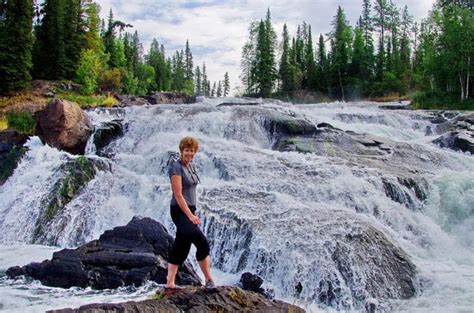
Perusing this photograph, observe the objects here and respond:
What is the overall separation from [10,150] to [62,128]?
2068mm

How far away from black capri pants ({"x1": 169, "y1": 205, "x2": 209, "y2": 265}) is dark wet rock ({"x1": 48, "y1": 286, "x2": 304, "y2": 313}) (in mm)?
545

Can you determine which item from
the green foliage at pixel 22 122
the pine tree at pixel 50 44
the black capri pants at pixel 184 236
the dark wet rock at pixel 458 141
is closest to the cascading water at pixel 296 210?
the dark wet rock at pixel 458 141

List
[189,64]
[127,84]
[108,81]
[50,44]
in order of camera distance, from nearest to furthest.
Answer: [50,44] → [108,81] → [127,84] → [189,64]

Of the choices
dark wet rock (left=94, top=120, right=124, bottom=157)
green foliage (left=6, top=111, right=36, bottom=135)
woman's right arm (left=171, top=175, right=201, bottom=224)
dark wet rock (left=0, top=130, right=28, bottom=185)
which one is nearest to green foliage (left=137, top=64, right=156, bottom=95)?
green foliage (left=6, top=111, right=36, bottom=135)

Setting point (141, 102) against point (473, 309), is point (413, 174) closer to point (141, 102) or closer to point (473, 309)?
point (473, 309)

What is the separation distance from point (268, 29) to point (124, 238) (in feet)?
226

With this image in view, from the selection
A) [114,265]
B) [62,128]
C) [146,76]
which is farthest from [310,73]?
[114,265]

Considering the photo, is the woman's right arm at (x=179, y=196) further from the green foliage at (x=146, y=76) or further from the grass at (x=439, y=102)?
the green foliage at (x=146, y=76)

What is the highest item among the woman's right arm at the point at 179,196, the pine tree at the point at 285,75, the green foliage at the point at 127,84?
the pine tree at the point at 285,75

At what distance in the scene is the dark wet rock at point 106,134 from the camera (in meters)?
19.4

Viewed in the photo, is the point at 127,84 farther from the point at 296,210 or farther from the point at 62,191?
the point at 296,210

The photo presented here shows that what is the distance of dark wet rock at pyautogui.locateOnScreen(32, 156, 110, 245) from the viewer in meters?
13.2

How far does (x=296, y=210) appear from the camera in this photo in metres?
11.5

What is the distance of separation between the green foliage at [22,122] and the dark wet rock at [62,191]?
18.6 feet
